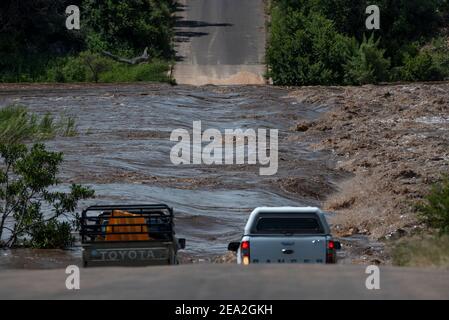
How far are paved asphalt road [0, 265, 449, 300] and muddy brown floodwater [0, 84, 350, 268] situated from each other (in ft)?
31.0

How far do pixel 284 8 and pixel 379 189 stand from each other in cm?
4631

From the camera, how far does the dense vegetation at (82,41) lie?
73125mm

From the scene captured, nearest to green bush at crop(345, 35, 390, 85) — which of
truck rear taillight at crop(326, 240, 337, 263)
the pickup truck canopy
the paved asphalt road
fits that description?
the pickup truck canopy

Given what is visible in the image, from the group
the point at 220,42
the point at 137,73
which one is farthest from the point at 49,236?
the point at 220,42

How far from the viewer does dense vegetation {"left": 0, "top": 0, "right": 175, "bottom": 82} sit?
7312 centimetres

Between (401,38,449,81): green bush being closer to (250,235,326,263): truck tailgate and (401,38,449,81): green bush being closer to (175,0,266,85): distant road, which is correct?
(175,0,266,85): distant road

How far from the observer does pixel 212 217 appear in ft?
106

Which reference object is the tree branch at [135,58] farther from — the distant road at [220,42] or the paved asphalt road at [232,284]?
the paved asphalt road at [232,284]

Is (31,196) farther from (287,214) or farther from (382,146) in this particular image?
(382,146)

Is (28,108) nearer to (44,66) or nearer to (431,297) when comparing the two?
(44,66)

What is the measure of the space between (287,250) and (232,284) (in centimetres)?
479

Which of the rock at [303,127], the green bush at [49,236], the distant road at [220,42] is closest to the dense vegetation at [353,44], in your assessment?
the distant road at [220,42]

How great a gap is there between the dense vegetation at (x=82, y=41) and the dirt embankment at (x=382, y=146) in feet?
44.5
